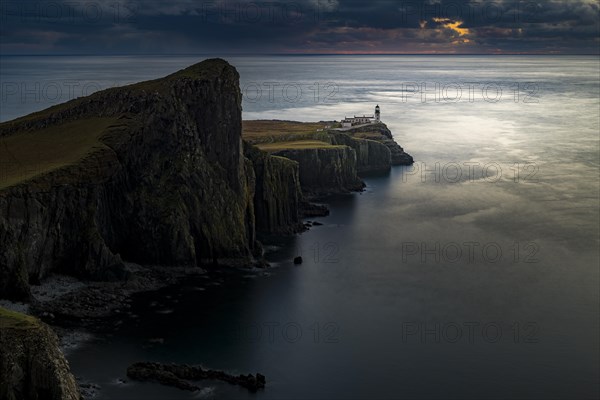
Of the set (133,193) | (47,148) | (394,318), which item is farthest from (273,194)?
(394,318)

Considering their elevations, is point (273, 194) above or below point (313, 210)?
above

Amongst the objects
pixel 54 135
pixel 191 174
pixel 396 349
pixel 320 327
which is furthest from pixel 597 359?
pixel 54 135

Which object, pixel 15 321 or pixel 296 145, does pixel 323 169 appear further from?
pixel 15 321

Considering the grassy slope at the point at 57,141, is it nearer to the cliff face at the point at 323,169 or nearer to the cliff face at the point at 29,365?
the cliff face at the point at 29,365

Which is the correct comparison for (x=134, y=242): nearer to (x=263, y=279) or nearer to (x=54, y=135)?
(x=263, y=279)

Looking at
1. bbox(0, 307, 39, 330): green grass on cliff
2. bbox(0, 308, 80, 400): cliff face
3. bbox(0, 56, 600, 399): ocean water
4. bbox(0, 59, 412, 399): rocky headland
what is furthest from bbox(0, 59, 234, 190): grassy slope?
bbox(0, 308, 80, 400): cliff face

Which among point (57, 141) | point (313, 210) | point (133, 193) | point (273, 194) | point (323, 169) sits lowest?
point (313, 210)

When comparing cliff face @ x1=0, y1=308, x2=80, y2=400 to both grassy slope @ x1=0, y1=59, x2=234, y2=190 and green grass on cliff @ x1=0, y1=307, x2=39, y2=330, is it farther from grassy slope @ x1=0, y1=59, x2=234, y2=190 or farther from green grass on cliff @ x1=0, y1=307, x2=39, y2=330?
grassy slope @ x1=0, y1=59, x2=234, y2=190

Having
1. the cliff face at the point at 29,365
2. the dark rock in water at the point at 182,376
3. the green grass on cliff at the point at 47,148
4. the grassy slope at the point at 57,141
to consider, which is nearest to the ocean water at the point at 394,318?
the dark rock in water at the point at 182,376
